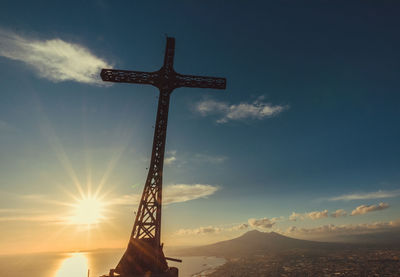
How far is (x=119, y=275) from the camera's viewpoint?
Answer: 11562 millimetres

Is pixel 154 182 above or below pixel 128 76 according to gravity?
below

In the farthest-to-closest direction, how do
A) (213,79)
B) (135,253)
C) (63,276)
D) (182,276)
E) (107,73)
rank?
(63,276)
(182,276)
(213,79)
(107,73)
(135,253)

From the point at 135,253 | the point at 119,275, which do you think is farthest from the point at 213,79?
the point at 119,275

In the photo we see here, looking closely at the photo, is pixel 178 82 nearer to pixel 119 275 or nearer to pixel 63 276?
pixel 119 275

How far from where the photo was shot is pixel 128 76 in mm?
14758

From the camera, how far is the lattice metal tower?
12031 millimetres

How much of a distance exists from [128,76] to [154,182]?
8.11 metres

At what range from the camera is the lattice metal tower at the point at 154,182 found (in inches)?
474

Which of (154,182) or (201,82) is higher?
(201,82)

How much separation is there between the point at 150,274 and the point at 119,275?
6.00 ft

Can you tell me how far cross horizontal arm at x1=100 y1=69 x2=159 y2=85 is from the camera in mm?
14492

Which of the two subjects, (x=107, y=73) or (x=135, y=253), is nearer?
(x=135, y=253)

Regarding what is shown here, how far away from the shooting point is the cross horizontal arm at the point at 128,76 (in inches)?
571

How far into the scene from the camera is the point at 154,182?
13.8m
